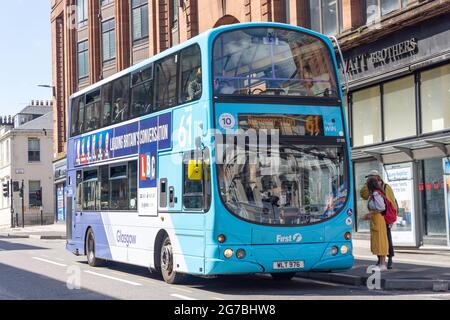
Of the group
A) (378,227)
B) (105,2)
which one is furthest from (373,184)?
(105,2)

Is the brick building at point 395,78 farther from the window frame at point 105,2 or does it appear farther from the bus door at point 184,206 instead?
the window frame at point 105,2

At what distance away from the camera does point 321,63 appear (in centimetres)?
1322

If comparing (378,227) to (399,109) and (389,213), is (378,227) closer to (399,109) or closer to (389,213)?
(389,213)

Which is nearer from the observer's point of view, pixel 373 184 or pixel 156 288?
pixel 156 288

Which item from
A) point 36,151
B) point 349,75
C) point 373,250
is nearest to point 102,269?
point 373,250

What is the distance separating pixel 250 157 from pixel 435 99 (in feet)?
32.1

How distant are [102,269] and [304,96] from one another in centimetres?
762

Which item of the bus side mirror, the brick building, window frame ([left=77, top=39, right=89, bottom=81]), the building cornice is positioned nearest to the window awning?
the brick building

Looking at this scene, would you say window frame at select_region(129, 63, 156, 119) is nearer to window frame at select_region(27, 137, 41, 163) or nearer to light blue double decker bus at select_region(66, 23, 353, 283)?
light blue double decker bus at select_region(66, 23, 353, 283)

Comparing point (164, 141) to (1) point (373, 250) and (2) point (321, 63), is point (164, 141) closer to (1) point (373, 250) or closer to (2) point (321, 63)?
(2) point (321, 63)

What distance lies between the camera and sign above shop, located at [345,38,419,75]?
819 inches

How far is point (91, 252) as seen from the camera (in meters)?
18.5

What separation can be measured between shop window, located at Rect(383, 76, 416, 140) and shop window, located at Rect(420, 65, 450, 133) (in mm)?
518

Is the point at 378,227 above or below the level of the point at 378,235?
above
